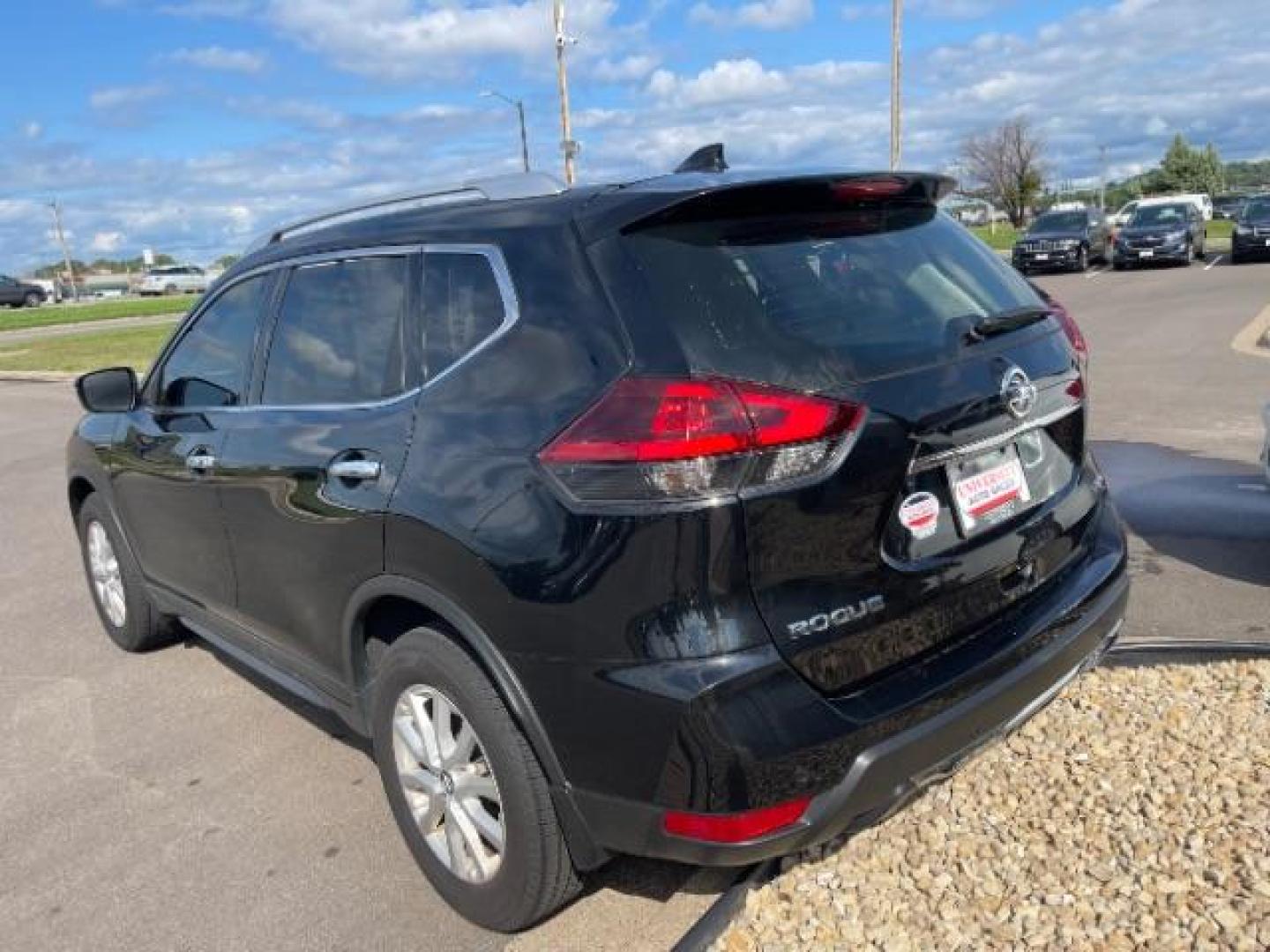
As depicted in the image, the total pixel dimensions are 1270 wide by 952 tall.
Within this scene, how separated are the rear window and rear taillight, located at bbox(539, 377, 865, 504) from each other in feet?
0.24

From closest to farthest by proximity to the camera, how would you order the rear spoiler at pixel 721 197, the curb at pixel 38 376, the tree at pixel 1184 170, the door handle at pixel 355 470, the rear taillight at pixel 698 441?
Answer: the rear taillight at pixel 698 441 → the rear spoiler at pixel 721 197 → the door handle at pixel 355 470 → the curb at pixel 38 376 → the tree at pixel 1184 170

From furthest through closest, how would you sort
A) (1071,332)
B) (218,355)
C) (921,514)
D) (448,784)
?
(218,355)
(1071,332)
(448,784)
(921,514)

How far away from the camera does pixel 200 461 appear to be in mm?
3746

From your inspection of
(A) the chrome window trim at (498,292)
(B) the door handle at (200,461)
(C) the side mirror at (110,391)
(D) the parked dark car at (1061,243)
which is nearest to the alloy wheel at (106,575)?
(C) the side mirror at (110,391)

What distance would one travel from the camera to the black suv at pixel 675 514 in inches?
88.1

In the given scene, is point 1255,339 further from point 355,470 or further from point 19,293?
point 19,293

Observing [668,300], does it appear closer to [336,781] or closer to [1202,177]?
[336,781]

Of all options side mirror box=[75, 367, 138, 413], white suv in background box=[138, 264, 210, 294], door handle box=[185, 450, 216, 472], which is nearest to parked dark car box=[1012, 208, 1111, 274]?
side mirror box=[75, 367, 138, 413]

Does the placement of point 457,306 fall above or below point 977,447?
above

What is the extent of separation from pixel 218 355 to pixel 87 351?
21.6 meters

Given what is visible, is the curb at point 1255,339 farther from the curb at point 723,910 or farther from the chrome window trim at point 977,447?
the curb at point 723,910

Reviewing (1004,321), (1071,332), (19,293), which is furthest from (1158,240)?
(19,293)

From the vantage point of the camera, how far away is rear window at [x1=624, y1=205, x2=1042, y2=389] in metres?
2.35

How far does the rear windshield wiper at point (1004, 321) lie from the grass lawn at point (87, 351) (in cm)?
1699
